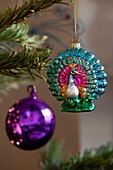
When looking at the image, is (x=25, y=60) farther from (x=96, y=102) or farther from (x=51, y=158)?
(x=96, y=102)

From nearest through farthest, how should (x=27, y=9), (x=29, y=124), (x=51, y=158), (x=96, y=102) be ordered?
(x=27, y=9) → (x=29, y=124) → (x=51, y=158) → (x=96, y=102)

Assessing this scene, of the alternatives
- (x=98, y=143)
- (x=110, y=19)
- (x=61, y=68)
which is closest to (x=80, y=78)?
(x=61, y=68)

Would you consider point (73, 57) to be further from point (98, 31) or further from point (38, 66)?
point (98, 31)

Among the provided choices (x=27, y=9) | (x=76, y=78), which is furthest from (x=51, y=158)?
(x=27, y=9)

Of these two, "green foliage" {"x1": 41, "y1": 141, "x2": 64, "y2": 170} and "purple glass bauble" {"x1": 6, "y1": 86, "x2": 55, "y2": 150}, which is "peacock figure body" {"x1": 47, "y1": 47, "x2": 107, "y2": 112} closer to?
"purple glass bauble" {"x1": 6, "y1": 86, "x2": 55, "y2": 150}

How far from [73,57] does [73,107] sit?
7 centimetres

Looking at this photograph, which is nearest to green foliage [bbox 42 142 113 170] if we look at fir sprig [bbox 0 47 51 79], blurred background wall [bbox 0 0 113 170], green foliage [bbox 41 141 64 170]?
green foliage [bbox 41 141 64 170]

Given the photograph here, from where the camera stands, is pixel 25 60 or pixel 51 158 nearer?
pixel 25 60

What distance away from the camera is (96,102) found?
3.55 ft

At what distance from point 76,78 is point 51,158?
1.26 feet

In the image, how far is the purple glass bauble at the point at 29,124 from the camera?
18.2 inches

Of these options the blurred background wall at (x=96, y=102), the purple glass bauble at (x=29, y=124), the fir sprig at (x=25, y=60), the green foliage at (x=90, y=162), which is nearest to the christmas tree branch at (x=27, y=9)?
the fir sprig at (x=25, y=60)

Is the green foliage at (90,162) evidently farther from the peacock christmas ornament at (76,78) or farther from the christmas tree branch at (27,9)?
the christmas tree branch at (27,9)

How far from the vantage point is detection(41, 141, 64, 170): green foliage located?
0.61m
